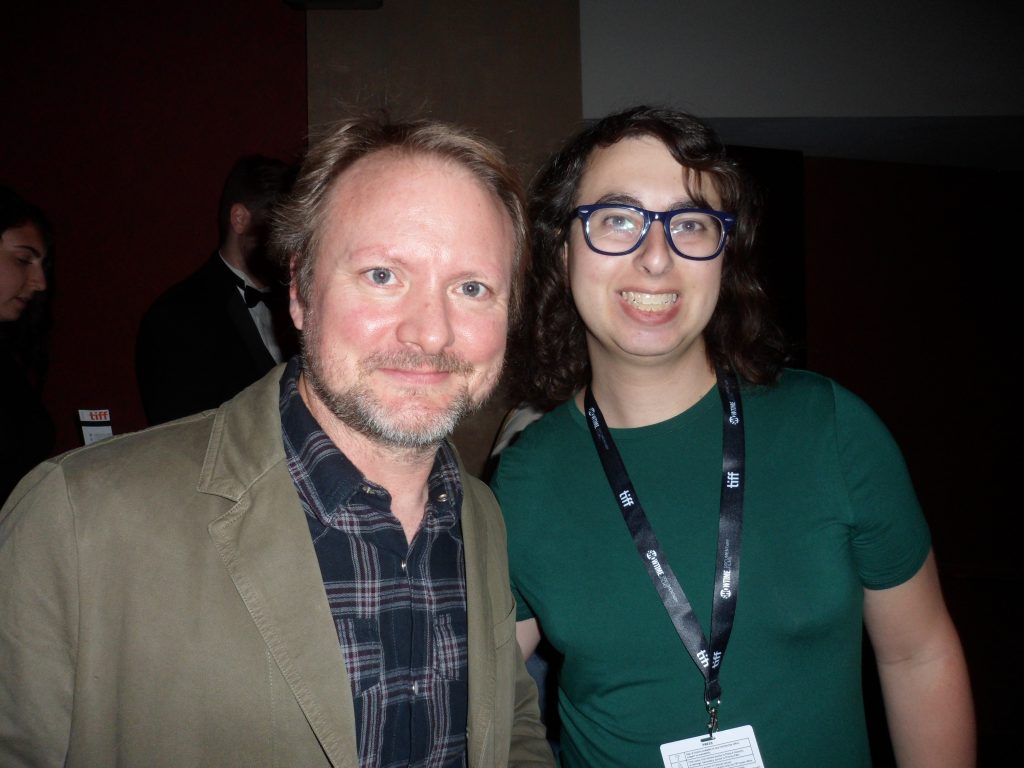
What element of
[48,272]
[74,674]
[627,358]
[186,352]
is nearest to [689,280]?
[627,358]

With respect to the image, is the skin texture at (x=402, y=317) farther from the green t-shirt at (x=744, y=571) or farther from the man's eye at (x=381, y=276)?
the green t-shirt at (x=744, y=571)

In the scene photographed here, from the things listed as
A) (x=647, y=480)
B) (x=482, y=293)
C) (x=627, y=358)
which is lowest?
(x=647, y=480)

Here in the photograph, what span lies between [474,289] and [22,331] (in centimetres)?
251

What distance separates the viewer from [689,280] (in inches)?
59.6

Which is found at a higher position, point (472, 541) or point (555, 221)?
point (555, 221)

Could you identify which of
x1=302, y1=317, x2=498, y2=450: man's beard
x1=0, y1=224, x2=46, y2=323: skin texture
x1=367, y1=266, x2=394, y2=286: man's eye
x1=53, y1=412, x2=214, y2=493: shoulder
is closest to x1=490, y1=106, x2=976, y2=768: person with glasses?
x1=302, y1=317, x2=498, y2=450: man's beard

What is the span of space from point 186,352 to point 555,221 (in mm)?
2050

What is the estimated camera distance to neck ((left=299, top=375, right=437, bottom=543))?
1.32 meters

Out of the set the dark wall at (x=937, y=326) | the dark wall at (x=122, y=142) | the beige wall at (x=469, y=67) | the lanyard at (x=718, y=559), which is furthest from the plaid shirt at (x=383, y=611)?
the dark wall at (x=937, y=326)

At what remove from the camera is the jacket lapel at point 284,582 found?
1067 mm

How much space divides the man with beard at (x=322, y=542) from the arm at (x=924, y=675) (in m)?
0.89

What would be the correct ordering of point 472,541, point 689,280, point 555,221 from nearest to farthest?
point 472,541 → point 689,280 → point 555,221

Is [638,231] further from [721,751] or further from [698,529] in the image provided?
[721,751]

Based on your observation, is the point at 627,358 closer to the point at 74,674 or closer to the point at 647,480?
the point at 647,480
